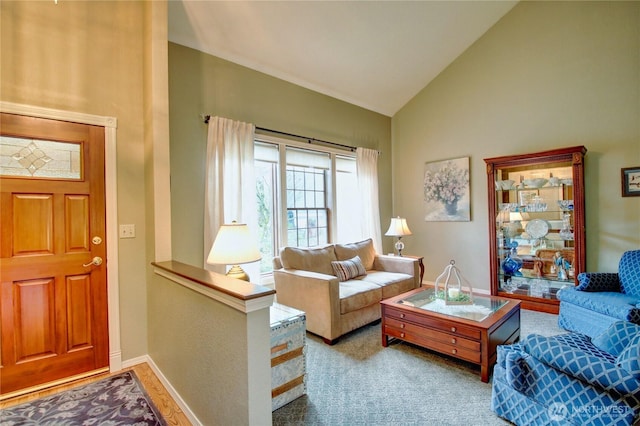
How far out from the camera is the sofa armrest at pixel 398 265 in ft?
13.2

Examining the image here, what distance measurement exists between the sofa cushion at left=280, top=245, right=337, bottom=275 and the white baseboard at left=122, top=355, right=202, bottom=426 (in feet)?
5.00

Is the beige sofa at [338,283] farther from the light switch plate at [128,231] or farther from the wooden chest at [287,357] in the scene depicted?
the light switch plate at [128,231]

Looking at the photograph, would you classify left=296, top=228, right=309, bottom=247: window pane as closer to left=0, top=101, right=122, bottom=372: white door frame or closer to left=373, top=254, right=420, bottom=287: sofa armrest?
left=373, top=254, right=420, bottom=287: sofa armrest

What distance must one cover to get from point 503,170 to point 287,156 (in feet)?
9.89

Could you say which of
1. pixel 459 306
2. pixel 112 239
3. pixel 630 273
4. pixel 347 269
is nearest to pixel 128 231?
pixel 112 239

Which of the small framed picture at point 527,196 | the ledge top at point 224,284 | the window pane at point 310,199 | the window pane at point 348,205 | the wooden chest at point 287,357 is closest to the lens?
the ledge top at point 224,284

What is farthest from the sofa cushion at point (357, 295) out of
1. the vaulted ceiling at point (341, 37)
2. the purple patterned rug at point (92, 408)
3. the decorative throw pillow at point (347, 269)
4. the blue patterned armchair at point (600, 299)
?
the vaulted ceiling at point (341, 37)

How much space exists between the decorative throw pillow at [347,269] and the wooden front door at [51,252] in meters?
2.33

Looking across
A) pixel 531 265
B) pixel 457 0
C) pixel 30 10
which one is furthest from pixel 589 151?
pixel 30 10

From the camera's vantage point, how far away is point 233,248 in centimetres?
223

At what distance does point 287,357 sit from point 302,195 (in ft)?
8.55

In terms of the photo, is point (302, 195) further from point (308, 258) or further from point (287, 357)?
point (287, 357)

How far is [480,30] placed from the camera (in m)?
4.38

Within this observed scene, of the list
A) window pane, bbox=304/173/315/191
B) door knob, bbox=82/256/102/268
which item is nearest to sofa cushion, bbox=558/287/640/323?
window pane, bbox=304/173/315/191
